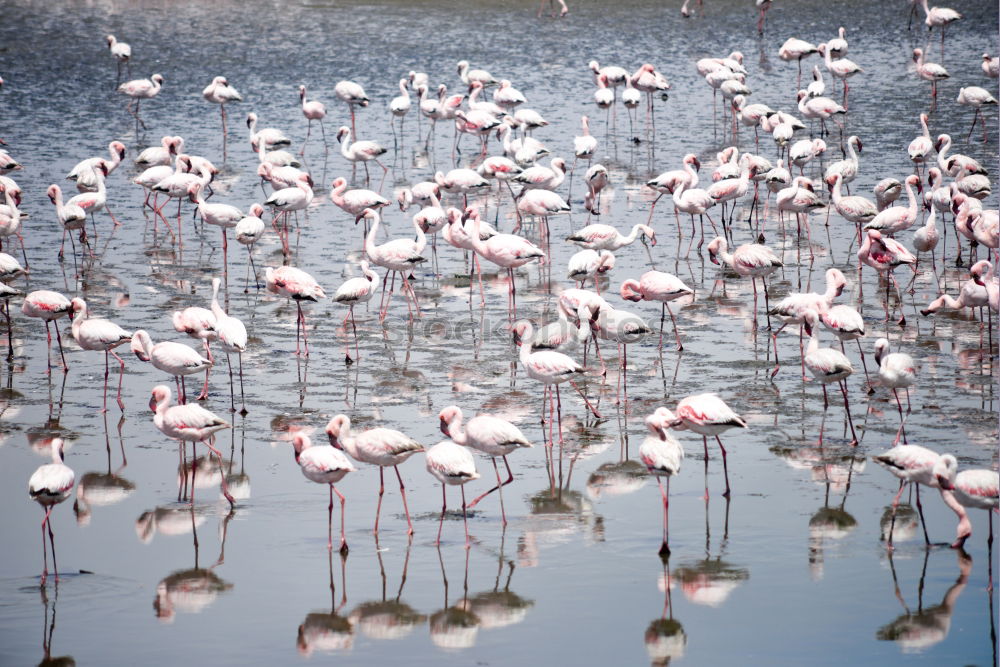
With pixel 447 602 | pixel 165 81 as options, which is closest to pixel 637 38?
pixel 165 81

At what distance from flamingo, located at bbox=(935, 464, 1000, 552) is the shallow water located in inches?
7.0

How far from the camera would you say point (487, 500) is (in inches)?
337

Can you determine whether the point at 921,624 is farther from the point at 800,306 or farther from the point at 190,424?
the point at 190,424

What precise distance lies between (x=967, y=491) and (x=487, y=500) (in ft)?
9.88

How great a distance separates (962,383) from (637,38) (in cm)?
2043

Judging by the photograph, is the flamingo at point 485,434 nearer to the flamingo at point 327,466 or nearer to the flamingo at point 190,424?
the flamingo at point 327,466

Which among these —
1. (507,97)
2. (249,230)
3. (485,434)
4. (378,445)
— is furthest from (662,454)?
(507,97)

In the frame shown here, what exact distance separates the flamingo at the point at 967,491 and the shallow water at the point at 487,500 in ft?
0.58

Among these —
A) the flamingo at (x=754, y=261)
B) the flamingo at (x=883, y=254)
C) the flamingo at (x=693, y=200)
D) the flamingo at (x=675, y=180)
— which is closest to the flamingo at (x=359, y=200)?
the flamingo at (x=675, y=180)

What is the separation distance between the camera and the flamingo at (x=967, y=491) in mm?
7207

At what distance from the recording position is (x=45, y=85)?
24.7m

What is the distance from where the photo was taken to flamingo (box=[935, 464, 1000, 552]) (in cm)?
721

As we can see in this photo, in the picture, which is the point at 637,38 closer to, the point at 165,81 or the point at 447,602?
the point at 165,81

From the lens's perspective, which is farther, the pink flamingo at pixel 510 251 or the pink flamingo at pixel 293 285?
the pink flamingo at pixel 510 251
